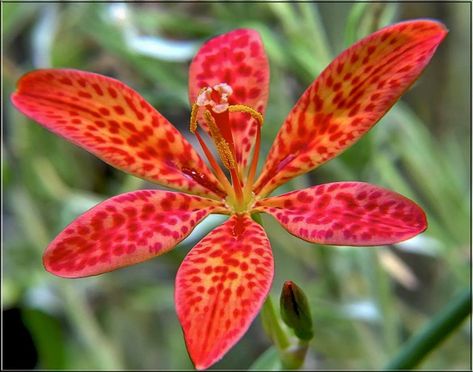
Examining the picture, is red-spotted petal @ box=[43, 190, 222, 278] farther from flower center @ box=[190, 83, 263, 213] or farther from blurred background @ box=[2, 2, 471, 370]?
blurred background @ box=[2, 2, 471, 370]

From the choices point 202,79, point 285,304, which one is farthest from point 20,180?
point 285,304

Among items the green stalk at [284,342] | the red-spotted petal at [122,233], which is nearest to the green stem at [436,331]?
the green stalk at [284,342]

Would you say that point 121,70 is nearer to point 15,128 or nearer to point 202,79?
point 15,128

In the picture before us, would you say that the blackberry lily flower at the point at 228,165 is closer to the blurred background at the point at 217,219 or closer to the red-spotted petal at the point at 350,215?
the red-spotted petal at the point at 350,215

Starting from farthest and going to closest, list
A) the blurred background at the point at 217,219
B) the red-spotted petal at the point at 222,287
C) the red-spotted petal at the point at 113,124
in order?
the blurred background at the point at 217,219, the red-spotted petal at the point at 113,124, the red-spotted petal at the point at 222,287

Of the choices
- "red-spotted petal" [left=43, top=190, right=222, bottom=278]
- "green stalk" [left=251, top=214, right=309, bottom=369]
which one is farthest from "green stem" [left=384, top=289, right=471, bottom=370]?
"red-spotted petal" [left=43, top=190, right=222, bottom=278]

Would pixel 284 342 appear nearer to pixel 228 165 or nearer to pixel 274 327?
pixel 274 327
